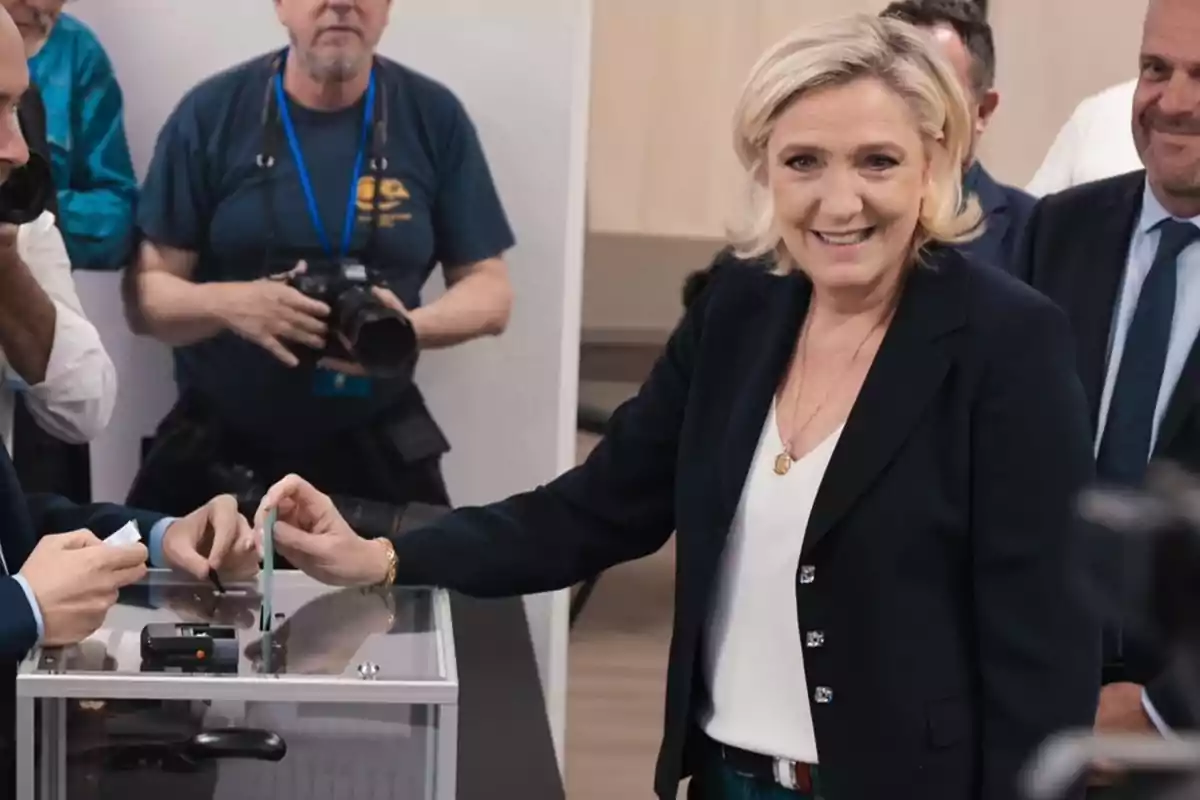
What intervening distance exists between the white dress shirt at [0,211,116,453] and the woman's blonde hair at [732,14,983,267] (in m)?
1.13

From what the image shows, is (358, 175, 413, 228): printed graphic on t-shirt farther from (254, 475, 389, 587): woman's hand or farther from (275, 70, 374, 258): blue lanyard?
(254, 475, 389, 587): woman's hand

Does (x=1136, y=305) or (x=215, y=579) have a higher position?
(x=1136, y=305)

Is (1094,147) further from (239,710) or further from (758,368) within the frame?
(239,710)

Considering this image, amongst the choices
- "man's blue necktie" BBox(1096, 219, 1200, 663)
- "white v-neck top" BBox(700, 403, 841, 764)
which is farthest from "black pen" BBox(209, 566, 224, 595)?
"man's blue necktie" BBox(1096, 219, 1200, 663)

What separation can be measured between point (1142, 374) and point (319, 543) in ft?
3.08

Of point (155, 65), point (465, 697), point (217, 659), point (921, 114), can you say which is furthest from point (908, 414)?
point (155, 65)

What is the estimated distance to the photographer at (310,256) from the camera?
2.23m

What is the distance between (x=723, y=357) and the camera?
4.75 feet

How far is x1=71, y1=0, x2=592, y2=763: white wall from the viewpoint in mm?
2240

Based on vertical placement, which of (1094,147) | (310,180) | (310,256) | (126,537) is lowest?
(126,537)

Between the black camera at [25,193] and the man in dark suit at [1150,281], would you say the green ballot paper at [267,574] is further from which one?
the man in dark suit at [1150,281]

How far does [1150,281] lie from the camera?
5.74 feet

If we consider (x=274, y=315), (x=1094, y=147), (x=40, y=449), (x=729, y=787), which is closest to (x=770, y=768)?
(x=729, y=787)

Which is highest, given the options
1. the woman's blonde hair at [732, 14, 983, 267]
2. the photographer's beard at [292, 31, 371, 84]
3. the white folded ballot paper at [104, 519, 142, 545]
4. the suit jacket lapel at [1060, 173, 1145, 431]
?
the photographer's beard at [292, 31, 371, 84]
